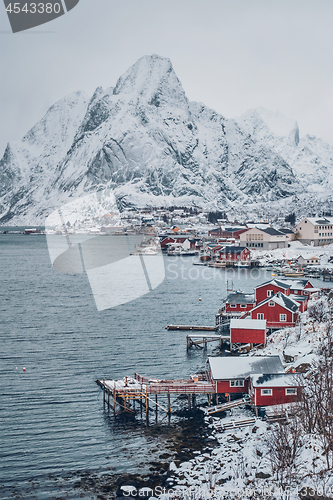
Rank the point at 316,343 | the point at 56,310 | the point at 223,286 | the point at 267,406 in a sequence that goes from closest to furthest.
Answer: the point at 267,406
the point at 316,343
the point at 56,310
the point at 223,286

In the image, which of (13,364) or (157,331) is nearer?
(13,364)

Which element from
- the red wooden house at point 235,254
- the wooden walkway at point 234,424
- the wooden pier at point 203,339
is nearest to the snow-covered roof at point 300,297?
the wooden pier at point 203,339

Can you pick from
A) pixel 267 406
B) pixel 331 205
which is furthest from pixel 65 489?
pixel 331 205

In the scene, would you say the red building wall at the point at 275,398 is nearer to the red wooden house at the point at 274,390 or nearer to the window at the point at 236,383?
the red wooden house at the point at 274,390

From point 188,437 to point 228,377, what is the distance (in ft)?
9.02

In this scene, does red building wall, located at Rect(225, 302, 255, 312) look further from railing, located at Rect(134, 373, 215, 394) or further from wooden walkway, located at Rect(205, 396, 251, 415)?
wooden walkway, located at Rect(205, 396, 251, 415)

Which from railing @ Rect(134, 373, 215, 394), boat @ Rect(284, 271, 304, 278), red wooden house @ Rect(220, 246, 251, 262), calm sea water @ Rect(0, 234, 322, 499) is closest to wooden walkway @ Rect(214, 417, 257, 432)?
calm sea water @ Rect(0, 234, 322, 499)

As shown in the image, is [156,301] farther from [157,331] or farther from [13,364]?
[13,364]

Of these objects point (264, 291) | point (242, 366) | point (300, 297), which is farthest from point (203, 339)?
point (242, 366)

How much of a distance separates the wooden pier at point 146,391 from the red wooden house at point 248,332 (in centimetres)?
484

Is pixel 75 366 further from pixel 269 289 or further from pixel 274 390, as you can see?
pixel 269 289

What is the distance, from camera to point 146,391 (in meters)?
15.8

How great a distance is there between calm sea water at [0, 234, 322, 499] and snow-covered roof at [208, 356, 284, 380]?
2346 mm

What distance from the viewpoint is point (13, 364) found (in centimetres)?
2014
